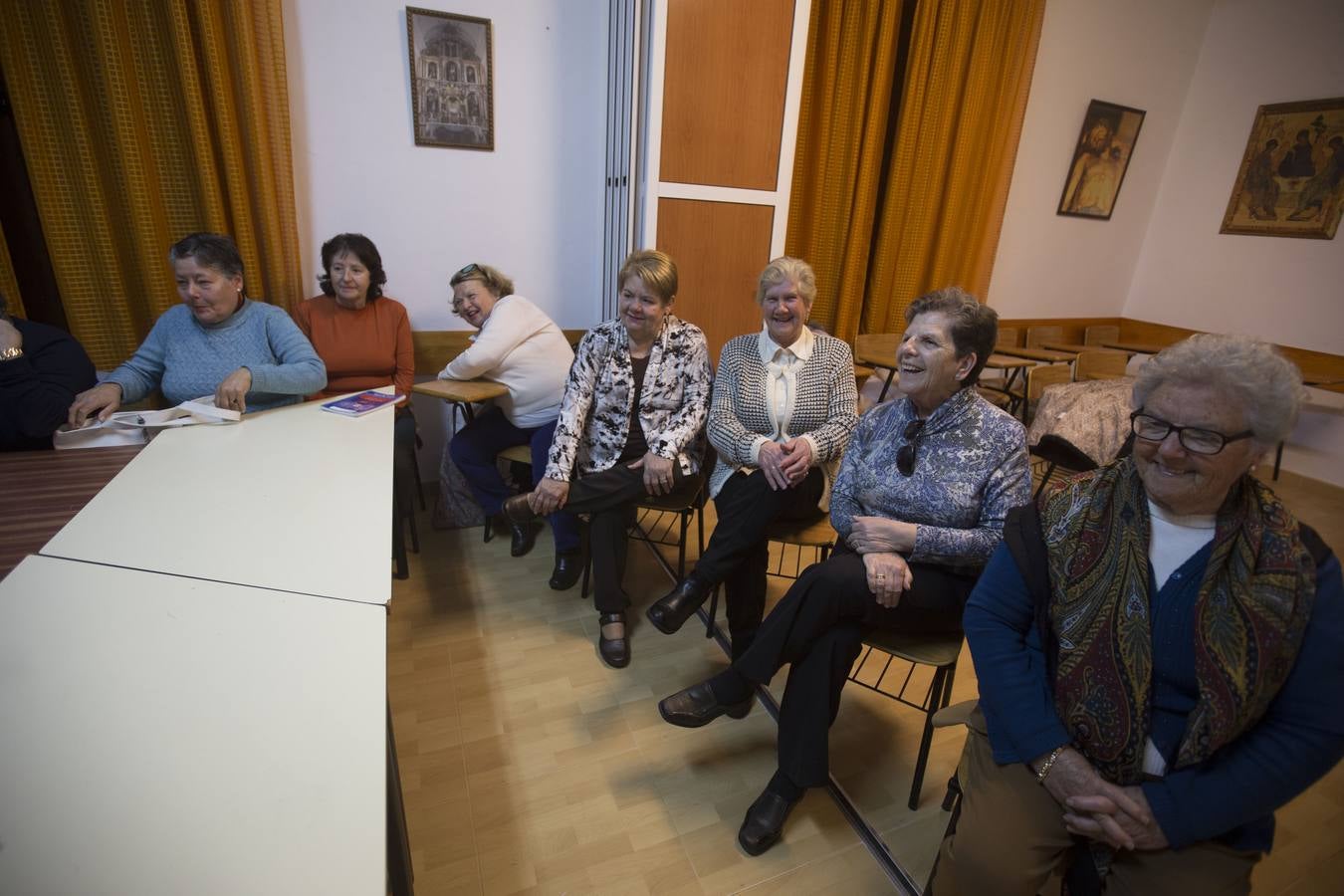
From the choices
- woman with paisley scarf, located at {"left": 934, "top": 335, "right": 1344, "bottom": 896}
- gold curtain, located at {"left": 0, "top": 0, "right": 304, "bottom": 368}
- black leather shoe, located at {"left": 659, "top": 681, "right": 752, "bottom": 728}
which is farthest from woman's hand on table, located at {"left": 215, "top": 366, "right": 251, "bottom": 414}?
woman with paisley scarf, located at {"left": 934, "top": 335, "right": 1344, "bottom": 896}

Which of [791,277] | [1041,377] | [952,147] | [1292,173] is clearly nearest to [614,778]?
[791,277]

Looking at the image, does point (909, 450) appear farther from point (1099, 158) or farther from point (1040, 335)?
point (1099, 158)

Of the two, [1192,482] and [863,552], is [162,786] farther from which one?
[1192,482]

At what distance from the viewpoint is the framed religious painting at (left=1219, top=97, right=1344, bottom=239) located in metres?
3.80

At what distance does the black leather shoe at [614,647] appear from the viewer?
76.7 inches

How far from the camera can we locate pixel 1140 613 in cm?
94

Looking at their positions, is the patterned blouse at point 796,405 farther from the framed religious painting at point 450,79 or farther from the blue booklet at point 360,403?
the framed religious painting at point 450,79

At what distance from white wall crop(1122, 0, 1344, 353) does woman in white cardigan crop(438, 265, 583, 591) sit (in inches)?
190

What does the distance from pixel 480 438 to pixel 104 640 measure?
5.43 ft

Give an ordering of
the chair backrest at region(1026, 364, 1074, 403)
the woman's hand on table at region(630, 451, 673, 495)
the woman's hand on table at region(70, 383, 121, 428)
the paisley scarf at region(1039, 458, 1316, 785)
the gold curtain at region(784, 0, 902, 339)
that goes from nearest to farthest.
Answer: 1. the paisley scarf at region(1039, 458, 1316, 785)
2. the woman's hand on table at region(70, 383, 121, 428)
3. the woman's hand on table at region(630, 451, 673, 495)
4. the gold curtain at region(784, 0, 902, 339)
5. the chair backrest at region(1026, 364, 1074, 403)

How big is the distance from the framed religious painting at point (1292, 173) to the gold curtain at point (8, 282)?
6601 mm

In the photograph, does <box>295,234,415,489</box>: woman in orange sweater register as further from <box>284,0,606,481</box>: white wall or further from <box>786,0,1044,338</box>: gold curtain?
<box>786,0,1044,338</box>: gold curtain

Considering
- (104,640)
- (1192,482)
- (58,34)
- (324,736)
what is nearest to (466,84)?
(58,34)

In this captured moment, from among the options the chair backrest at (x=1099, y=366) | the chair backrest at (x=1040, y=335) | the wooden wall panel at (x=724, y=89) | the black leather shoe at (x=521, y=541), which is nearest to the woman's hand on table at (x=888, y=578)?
the black leather shoe at (x=521, y=541)
